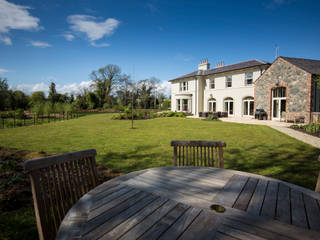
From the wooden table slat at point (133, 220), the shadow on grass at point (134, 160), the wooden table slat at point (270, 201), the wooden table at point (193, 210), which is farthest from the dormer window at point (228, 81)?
the wooden table slat at point (133, 220)

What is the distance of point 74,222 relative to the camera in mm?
1247

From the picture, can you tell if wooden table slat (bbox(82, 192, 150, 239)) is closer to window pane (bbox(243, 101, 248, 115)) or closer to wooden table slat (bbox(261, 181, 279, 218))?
wooden table slat (bbox(261, 181, 279, 218))

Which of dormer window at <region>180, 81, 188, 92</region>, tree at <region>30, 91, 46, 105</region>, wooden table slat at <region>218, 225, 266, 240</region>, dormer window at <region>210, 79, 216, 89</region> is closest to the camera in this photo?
wooden table slat at <region>218, 225, 266, 240</region>

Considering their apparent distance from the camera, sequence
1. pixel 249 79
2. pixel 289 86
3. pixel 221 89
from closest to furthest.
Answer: pixel 289 86 < pixel 249 79 < pixel 221 89

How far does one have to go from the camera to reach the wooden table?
1.14 metres

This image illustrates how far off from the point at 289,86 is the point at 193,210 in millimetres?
18129

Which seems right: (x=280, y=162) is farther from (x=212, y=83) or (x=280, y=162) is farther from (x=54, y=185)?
(x=212, y=83)

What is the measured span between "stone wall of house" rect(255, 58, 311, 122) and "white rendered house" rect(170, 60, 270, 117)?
7.83 ft

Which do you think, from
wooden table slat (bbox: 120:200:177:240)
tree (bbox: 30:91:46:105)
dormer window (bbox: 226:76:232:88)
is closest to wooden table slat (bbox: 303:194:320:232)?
wooden table slat (bbox: 120:200:177:240)

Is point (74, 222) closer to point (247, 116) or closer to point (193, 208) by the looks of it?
point (193, 208)

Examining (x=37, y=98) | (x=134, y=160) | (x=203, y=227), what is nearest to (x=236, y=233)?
(x=203, y=227)

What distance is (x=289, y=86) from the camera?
1551cm

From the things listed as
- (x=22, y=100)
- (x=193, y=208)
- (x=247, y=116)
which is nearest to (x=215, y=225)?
(x=193, y=208)

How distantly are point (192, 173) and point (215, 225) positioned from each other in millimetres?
872
